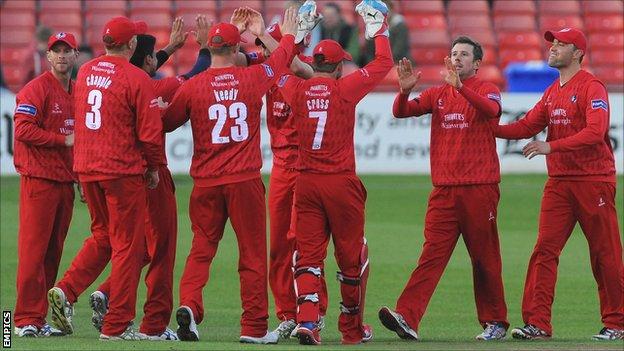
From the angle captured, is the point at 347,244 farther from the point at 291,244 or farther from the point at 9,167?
the point at 9,167

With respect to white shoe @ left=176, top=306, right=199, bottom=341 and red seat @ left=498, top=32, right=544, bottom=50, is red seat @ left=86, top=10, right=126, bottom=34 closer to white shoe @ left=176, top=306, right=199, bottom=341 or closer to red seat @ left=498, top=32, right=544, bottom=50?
red seat @ left=498, top=32, right=544, bottom=50

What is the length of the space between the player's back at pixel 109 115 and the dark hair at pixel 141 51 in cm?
62

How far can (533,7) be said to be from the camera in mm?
26688

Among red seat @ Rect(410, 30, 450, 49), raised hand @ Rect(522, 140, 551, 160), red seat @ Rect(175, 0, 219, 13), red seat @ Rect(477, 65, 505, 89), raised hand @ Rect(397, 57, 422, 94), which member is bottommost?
raised hand @ Rect(522, 140, 551, 160)

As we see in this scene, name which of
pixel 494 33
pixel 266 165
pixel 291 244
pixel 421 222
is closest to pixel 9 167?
pixel 266 165

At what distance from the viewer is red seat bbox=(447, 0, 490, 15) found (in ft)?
85.4

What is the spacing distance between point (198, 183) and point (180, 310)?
0.89 meters

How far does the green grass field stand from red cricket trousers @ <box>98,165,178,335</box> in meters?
0.40

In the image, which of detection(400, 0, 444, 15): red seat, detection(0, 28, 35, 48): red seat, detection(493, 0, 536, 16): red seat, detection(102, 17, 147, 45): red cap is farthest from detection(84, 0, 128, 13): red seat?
detection(102, 17, 147, 45): red cap

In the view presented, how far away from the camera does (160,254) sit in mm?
10438

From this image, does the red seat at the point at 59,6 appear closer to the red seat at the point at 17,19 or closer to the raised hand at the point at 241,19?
the red seat at the point at 17,19

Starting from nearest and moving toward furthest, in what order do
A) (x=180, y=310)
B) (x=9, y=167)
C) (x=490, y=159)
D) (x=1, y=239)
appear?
(x=180, y=310), (x=490, y=159), (x=1, y=239), (x=9, y=167)

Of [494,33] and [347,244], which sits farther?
[494,33]

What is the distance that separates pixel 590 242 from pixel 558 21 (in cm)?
1610
